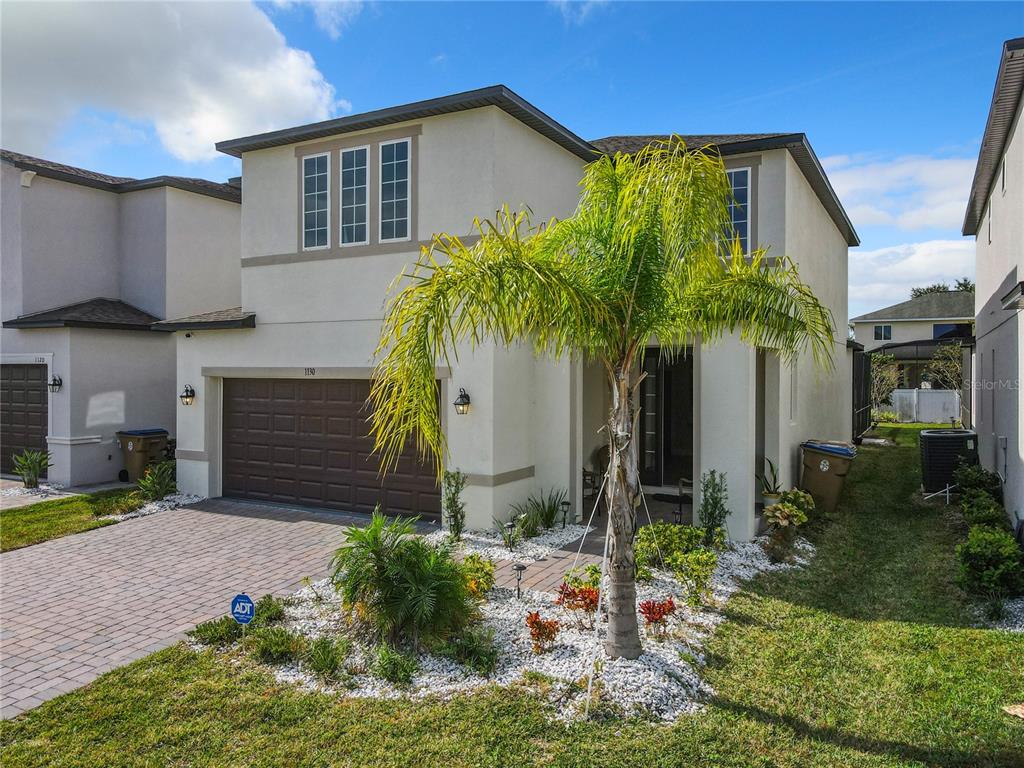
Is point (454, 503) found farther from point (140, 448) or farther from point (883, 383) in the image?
point (883, 383)

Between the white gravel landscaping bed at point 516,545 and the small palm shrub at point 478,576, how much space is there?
1623mm

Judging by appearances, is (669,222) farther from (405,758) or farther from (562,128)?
(562,128)

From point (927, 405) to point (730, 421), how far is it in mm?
25824

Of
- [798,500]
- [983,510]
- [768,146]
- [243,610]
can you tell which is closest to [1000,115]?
[768,146]

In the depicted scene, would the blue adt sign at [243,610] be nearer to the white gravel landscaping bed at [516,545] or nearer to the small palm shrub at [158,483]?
the white gravel landscaping bed at [516,545]

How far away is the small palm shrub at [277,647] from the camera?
580cm

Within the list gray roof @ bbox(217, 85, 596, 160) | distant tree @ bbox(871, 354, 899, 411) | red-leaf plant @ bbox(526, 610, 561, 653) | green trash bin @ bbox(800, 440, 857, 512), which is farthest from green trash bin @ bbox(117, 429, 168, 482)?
distant tree @ bbox(871, 354, 899, 411)

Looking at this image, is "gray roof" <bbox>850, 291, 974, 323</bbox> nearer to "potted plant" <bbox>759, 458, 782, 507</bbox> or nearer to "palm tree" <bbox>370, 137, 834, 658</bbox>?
"potted plant" <bbox>759, 458, 782, 507</bbox>

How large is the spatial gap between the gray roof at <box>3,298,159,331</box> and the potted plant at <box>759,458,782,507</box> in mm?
12393

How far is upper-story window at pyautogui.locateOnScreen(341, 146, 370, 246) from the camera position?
1116 cm

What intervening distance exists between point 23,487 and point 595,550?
12.1 meters

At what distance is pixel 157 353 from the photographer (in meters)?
15.4

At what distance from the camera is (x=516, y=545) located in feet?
31.0

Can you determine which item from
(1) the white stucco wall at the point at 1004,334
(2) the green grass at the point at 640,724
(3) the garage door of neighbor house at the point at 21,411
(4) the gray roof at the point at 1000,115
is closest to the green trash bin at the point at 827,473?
(1) the white stucco wall at the point at 1004,334
